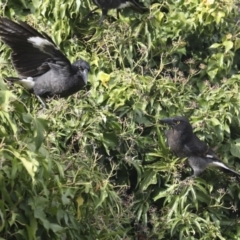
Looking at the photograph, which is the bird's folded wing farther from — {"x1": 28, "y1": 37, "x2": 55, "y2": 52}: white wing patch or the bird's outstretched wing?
{"x1": 28, "y1": 37, "x2": 55, "y2": 52}: white wing patch

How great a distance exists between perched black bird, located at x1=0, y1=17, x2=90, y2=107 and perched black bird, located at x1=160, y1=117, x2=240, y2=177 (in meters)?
0.60

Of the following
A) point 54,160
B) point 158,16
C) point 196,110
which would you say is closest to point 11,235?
point 54,160

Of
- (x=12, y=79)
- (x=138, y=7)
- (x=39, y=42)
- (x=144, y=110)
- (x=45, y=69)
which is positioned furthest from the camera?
(x=138, y=7)

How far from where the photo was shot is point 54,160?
2811 mm

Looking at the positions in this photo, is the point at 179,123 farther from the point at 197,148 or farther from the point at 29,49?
the point at 29,49

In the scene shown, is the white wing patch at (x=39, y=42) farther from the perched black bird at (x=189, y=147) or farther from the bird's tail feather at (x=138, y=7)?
the bird's tail feather at (x=138, y=7)

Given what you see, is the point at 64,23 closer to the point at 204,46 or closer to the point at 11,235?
the point at 204,46

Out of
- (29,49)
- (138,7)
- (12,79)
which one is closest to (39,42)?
(29,49)

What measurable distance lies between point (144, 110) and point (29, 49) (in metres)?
0.79

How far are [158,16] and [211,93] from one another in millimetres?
751

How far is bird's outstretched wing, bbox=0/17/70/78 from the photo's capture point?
4.17 metres

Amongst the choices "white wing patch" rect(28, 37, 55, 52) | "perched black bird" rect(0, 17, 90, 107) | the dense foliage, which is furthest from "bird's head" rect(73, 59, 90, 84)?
"white wing patch" rect(28, 37, 55, 52)

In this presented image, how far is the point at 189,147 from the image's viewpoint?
15.2ft

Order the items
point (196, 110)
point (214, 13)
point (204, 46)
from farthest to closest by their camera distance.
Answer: point (204, 46) < point (214, 13) < point (196, 110)
